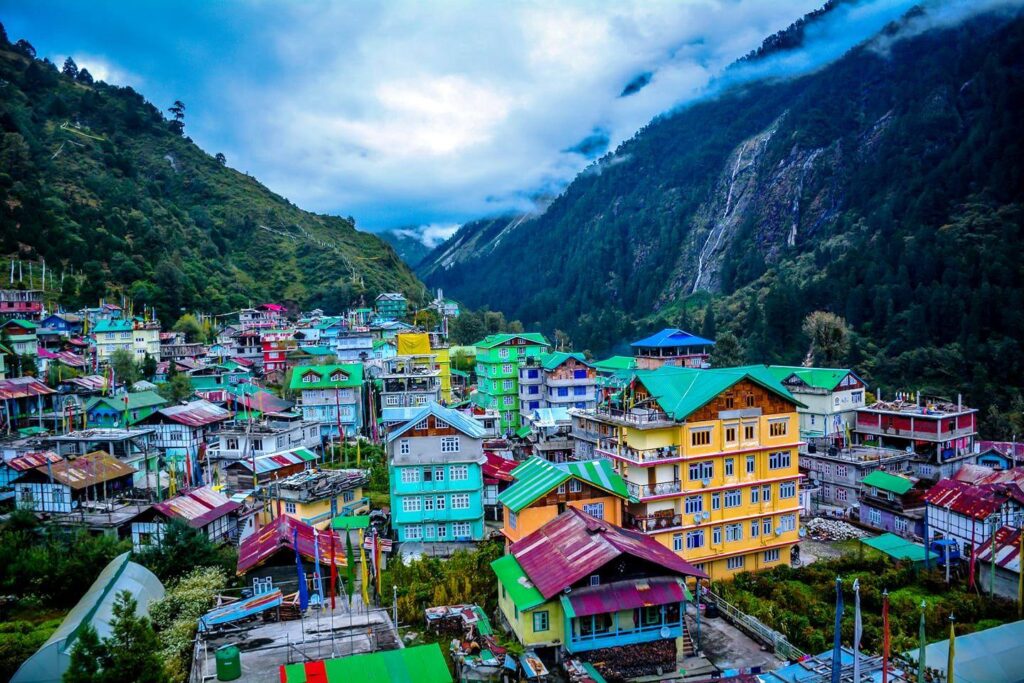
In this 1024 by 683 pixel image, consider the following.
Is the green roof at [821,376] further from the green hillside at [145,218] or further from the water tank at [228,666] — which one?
the green hillside at [145,218]

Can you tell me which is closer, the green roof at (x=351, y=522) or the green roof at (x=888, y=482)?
the green roof at (x=351, y=522)

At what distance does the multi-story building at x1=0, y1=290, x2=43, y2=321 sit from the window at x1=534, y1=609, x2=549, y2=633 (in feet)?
190

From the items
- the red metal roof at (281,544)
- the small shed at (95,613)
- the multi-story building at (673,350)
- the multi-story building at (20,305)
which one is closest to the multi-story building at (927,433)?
the multi-story building at (673,350)

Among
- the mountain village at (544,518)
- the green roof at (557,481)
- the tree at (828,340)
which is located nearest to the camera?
the mountain village at (544,518)

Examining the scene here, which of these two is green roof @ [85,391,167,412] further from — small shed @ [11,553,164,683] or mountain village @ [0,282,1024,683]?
small shed @ [11,553,164,683]

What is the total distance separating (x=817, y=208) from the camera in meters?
107

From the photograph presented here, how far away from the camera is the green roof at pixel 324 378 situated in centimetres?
4509

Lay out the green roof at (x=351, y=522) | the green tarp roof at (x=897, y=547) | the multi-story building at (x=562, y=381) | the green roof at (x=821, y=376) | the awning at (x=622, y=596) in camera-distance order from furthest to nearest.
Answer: the multi-story building at (x=562, y=381) < the green roof at (x=821, y=376) < the green roof at (x=351, y=522) < the green tarp roof at (x=897, y=547) < the awning at (x=622, y=596)

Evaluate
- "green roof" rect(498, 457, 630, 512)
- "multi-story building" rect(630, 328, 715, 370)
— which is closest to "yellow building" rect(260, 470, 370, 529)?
"green roof" rect(498, 457, 630, 512)

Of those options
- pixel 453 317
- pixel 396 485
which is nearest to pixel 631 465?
pixel 396 485

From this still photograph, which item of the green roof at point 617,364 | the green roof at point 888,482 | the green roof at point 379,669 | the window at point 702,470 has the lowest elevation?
the green roof at point 379,669

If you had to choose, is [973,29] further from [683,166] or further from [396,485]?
[396,485]

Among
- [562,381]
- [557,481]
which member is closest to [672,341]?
[562,381]

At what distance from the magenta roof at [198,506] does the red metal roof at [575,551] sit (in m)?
12.5
